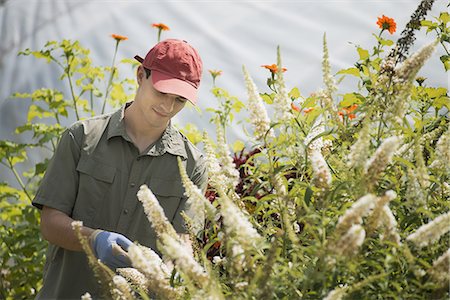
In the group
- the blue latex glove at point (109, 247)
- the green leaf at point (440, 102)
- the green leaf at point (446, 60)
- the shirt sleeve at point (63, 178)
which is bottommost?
the blue latex glove at point (109, 247)

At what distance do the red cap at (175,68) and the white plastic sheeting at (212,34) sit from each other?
165 cm

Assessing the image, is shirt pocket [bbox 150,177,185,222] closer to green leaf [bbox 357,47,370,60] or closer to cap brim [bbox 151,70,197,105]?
cap brim [bbox 151,70,197,105]

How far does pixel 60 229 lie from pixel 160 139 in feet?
1.59

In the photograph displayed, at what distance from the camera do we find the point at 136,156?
8.55 feet

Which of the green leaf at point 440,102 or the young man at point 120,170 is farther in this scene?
the young man at point 120,170

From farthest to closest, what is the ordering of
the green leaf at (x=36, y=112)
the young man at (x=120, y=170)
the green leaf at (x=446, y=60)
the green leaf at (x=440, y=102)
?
the green leaf at (x=36, y=112) → the young man at (x=120, y=170) → the green leaf at (x=446, y=60) → the green leaf at (x=440, y=102)

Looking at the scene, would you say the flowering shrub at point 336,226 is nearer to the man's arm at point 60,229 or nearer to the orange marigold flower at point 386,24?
the man's arm at point 60,229

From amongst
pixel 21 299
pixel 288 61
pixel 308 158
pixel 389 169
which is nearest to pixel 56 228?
pixel 308 158

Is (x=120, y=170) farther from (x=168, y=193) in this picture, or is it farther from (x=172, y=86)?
(x=172, y=86)

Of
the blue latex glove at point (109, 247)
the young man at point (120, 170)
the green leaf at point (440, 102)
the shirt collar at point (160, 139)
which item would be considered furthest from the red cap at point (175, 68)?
the green leaf at point (440, 102)

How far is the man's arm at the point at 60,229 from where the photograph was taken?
2.34 metres

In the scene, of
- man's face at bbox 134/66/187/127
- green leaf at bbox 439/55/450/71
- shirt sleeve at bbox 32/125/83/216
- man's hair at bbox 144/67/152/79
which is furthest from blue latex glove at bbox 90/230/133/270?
green leaf at bbox 439/55/450/71

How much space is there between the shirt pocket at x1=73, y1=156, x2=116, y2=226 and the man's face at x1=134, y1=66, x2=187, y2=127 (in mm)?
231

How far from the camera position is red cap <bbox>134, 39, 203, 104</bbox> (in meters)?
2.39
